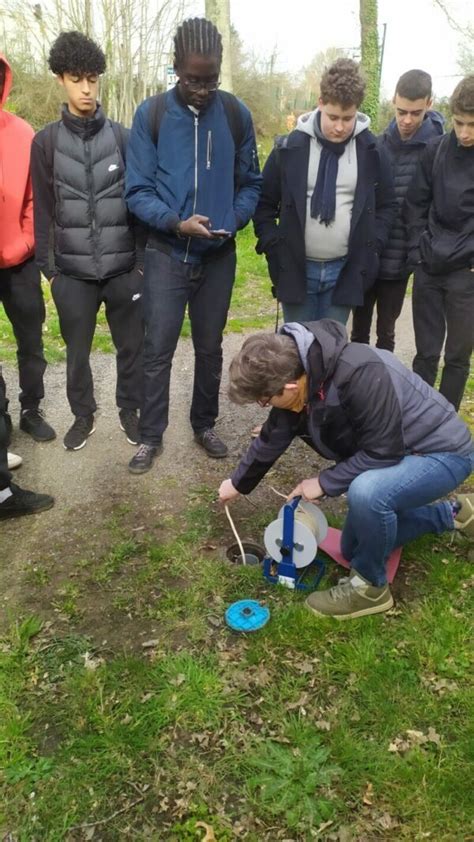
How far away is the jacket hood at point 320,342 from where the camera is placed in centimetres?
246

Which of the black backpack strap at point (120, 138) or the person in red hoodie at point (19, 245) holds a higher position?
the black backpack strap at point (120, 138)

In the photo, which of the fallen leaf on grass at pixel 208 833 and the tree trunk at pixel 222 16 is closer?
the fallen leaf on grass at pixel 208 833

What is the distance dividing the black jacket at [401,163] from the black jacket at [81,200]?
1.75m

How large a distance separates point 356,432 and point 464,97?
2115mm

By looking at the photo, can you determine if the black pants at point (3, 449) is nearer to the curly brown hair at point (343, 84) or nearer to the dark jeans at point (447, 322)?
the curly brown hair at point (343, 84)

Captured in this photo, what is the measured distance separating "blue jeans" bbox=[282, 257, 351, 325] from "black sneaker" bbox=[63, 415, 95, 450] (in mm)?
1561

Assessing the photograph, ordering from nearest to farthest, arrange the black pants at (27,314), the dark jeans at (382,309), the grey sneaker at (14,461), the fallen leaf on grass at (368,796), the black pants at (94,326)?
the fallen leaf on grass at (368,796) < the black pants at (94,326) < the black pants at (27,314) < the grey sneaker at (14,461) < the dark jeans at (382,309)

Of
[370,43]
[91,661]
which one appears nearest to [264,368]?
[91,661]

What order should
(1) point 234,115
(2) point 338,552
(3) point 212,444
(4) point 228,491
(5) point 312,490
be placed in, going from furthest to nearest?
1. (3) point 212,444
2. (1) point 234,115
3. (2) point 338,552
4. (4) point 228,491
5. (5) point 312,490

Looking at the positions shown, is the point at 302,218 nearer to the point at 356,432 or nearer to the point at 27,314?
the point at 356,432

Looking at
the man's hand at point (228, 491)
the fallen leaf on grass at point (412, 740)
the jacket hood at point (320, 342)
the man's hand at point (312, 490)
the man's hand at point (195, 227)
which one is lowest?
the fallen leaf on grass at point (412, 740)

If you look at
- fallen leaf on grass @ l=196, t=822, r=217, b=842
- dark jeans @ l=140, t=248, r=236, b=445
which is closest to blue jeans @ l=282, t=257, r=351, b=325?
dark jeans @ l=140, t=248, r=236, b=445

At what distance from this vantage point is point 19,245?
3859 millimetres

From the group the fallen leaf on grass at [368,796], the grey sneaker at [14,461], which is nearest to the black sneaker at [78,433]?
the grey sneaker at [14,461]
